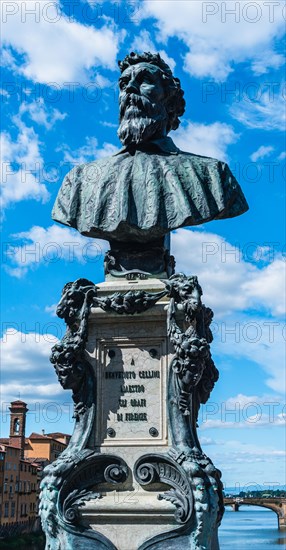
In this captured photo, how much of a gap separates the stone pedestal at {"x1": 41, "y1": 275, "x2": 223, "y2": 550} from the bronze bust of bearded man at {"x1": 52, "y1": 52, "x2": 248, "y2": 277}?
2.33ft

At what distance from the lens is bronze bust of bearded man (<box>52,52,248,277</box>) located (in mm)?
8695

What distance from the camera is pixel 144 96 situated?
9305 millimetres

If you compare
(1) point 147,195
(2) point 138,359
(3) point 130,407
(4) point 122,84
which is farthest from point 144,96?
(3) point 130,407

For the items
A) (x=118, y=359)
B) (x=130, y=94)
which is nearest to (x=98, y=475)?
(x=118, y=359)

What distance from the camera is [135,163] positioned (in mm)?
9234

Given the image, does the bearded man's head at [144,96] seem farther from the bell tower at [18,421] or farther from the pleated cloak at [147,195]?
the bell tower at [18,421]

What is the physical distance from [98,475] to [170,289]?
2.19 m

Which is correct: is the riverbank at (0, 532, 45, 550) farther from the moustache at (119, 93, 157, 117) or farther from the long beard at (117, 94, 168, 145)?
the moustache at (119, 93, 157, 117)

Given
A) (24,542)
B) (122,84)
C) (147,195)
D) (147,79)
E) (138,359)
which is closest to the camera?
(138,359)

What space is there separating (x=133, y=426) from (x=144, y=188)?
300cm

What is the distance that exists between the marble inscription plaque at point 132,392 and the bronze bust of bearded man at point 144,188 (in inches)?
44.1

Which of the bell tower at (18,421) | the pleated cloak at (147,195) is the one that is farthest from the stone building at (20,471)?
the pleated cloak at (147,195)

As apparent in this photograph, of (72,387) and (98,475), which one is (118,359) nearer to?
(72,387)

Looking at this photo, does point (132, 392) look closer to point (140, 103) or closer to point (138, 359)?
point (138, 359)
